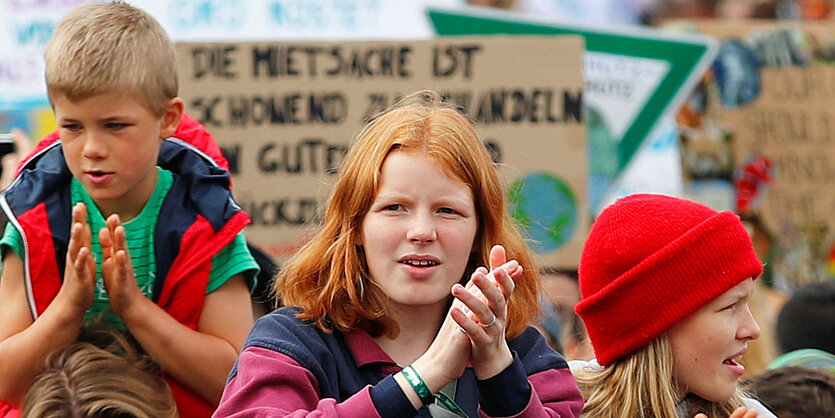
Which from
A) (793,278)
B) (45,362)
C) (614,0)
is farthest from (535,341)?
(614,0)

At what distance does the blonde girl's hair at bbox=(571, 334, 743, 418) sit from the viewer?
2598mm

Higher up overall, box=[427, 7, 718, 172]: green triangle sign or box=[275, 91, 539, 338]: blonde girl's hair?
box=[275, 91, 539, 338]: blonde girl's hair

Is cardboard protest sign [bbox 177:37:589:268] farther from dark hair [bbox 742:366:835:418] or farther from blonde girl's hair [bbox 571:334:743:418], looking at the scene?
blonde girl's hair [bbox 571:334:743:418]

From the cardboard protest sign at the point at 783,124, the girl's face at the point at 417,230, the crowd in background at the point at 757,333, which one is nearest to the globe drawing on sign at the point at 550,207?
the crowd in background at the point at 757,333

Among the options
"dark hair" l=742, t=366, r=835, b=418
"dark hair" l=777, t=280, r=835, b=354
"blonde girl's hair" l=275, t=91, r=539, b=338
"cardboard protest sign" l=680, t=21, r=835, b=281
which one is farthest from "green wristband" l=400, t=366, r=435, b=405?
"cardboard protest sign" l=680, t=21, r=835, b=281

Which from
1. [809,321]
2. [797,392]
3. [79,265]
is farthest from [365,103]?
[79,265]

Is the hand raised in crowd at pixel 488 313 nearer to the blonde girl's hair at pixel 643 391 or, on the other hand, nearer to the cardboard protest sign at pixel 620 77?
the blonde girl's hair at pixel 643 391

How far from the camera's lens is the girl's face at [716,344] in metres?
2.58

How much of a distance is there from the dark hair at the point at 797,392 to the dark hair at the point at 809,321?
1.10 meters

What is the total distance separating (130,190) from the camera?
2602 mm

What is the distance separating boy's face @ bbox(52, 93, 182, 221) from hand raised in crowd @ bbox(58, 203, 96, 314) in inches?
4.6

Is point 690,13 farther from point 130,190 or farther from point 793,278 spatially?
point 130,190

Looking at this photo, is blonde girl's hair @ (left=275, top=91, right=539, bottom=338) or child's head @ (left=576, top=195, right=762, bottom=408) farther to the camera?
child's head @ (left=576, top=195, right=762, bottom=408)

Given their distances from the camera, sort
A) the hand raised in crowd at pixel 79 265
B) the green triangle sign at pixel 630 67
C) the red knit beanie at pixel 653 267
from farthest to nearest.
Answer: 1. the green triangle sign at pixel 630 67
2. the red knit beanie at pixel 653 267
3. the hand raised in crowd at pixel 79 265
